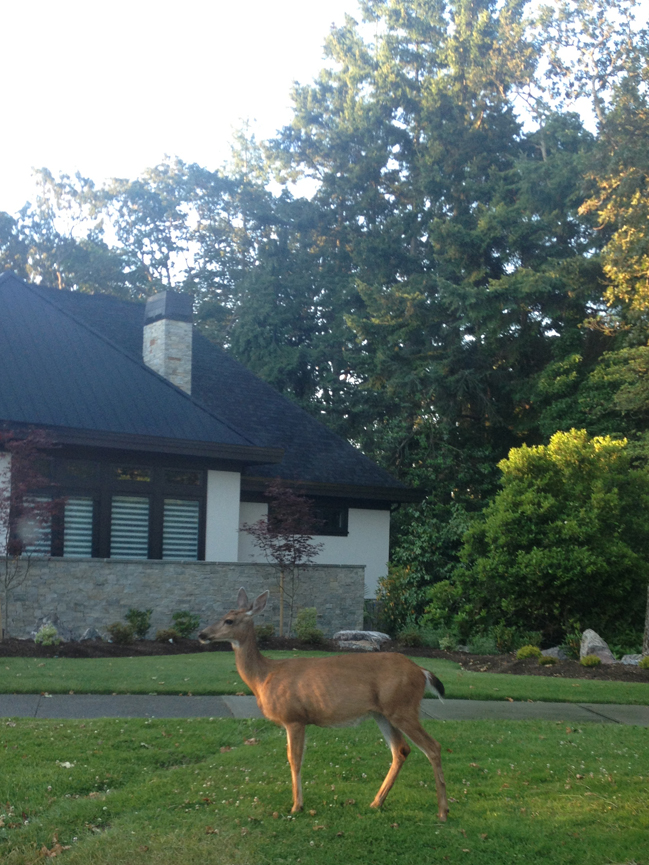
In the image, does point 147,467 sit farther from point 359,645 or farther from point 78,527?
point 359,645

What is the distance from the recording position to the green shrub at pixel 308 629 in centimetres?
1611

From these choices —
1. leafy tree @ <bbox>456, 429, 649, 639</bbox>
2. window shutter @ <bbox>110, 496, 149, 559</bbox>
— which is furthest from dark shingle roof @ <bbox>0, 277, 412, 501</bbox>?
leafy tree @ <bbox>456, 429, 649, 639</bbox>

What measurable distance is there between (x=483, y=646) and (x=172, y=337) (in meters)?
10.6

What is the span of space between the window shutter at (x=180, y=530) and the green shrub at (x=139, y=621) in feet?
7.94

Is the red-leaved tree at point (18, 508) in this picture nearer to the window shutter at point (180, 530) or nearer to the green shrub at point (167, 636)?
the green shrub at point (167, 636)

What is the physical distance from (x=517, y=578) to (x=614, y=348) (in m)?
11.9

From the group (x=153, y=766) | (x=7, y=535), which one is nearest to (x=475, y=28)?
(x=7, y=535)

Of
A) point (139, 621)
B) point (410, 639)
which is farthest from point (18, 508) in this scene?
point (410, 639)

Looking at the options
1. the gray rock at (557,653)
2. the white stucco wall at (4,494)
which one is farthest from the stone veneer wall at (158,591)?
the gray rock at (557,653)

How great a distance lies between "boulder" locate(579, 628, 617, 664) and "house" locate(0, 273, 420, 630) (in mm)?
5602

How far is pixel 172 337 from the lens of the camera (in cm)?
2178

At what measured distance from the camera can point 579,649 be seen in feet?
53.7

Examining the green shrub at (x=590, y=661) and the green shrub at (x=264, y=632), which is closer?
the green shrub at (x=590, y=661)

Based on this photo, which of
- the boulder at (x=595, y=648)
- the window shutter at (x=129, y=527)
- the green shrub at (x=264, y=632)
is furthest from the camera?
the window shutter at (x=129, y=527)
